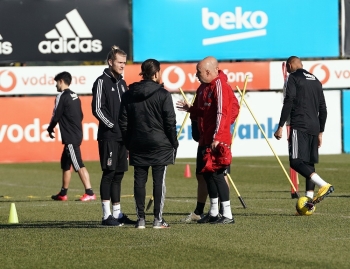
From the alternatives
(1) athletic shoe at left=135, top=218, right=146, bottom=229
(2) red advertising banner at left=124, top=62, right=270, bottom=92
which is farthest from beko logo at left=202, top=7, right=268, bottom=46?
(1) athletic shoe at left=135, top=218, right=146, bottom=229

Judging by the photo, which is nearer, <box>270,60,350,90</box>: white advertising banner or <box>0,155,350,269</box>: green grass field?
<box>0,155,350,269</box>: green grass field

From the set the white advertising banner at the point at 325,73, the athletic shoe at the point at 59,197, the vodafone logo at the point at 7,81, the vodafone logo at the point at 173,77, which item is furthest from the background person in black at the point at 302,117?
the white advertising banner at the point at 325,73

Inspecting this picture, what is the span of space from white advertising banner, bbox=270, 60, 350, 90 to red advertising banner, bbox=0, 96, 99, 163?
18.9 feet

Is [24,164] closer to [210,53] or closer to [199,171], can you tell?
[210,53]

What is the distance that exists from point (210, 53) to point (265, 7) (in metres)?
2.20

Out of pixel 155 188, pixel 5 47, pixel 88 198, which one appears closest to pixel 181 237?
pixel 155 188

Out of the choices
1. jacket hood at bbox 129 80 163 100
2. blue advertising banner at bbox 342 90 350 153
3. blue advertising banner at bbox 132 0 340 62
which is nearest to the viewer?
jacket hood at bbox 129 80 163 100

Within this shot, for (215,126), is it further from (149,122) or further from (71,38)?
(71,38)

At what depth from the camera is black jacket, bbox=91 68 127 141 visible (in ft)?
40.5

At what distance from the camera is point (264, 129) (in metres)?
31.3

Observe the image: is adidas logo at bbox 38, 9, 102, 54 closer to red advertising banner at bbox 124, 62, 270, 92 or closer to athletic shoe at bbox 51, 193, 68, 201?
red advertising banner at bbox 124, 62, 270, 92

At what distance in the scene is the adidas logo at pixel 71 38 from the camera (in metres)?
30.8

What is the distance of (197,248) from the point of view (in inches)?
388

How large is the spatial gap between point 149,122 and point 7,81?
19501 millimetres
